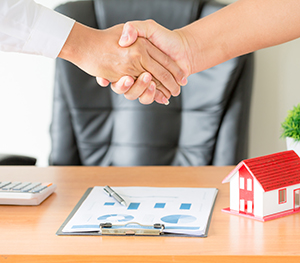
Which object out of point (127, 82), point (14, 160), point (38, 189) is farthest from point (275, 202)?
point (14, 160)

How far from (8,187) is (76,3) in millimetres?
900

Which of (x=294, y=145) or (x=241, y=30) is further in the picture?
(x=241, y=30)

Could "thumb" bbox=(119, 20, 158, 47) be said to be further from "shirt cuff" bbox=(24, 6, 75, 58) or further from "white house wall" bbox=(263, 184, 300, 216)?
"white house wall" bbox=(263, 184, 300, 216)

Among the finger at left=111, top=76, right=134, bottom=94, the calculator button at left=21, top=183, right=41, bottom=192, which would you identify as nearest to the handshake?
the finger at left=111, top=76, right=134, bottom=94

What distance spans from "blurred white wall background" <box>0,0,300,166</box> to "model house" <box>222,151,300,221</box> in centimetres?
97

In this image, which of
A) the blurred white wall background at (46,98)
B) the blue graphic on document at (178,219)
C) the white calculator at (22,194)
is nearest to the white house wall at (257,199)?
the blue graphic on document at (178,219)

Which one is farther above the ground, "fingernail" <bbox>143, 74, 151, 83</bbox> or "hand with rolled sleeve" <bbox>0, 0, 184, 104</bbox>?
"hand with rolled sleeve" <bbox>0, 0, 184, 104</bbox>

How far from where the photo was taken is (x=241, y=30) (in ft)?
3.53

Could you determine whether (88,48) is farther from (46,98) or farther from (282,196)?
(46,98)

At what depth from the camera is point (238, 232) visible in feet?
2.11

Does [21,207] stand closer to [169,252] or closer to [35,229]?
[35,229]

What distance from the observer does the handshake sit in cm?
106

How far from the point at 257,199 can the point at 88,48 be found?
61 centimetres

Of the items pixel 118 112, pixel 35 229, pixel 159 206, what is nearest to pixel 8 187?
pixel 35 229
